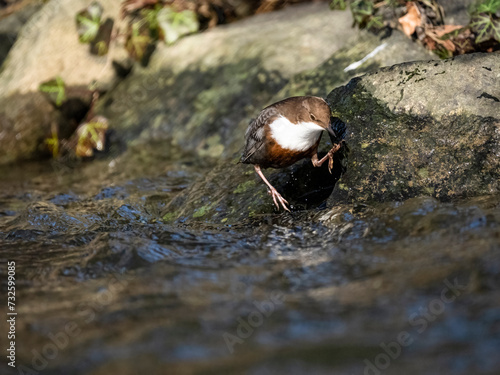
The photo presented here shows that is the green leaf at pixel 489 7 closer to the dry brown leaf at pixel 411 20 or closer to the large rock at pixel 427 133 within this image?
the dry brown leaf at pixel 411 20

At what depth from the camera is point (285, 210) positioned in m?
4.12

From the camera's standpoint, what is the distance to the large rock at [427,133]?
373 centimetres

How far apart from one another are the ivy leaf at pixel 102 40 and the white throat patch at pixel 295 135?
425 cm

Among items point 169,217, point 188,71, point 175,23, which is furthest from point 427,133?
point 175,23

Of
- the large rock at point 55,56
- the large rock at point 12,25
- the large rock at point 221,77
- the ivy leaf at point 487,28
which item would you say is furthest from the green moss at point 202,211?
the large rock at point 12,25

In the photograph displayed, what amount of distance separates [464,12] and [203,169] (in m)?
2.95

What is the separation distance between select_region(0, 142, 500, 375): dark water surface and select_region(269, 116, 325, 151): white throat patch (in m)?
0.49

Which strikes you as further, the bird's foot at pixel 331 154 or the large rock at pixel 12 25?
the large rock at pixel 12 25

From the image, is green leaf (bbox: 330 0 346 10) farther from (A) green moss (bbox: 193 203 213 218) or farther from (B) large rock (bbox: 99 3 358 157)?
(A) green moss (bbox: 193 203 213 218)

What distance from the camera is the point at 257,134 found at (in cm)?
427

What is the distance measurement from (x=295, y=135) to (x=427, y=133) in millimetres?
877

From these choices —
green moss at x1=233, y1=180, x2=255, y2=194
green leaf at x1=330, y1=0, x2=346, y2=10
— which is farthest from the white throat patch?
green leaf at x1=330, y1=0, x2=346, y2=10

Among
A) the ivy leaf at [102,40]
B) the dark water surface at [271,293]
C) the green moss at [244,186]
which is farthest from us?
the ivy leaf at [102,40]

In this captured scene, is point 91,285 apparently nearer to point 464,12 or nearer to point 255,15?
point 464,12
